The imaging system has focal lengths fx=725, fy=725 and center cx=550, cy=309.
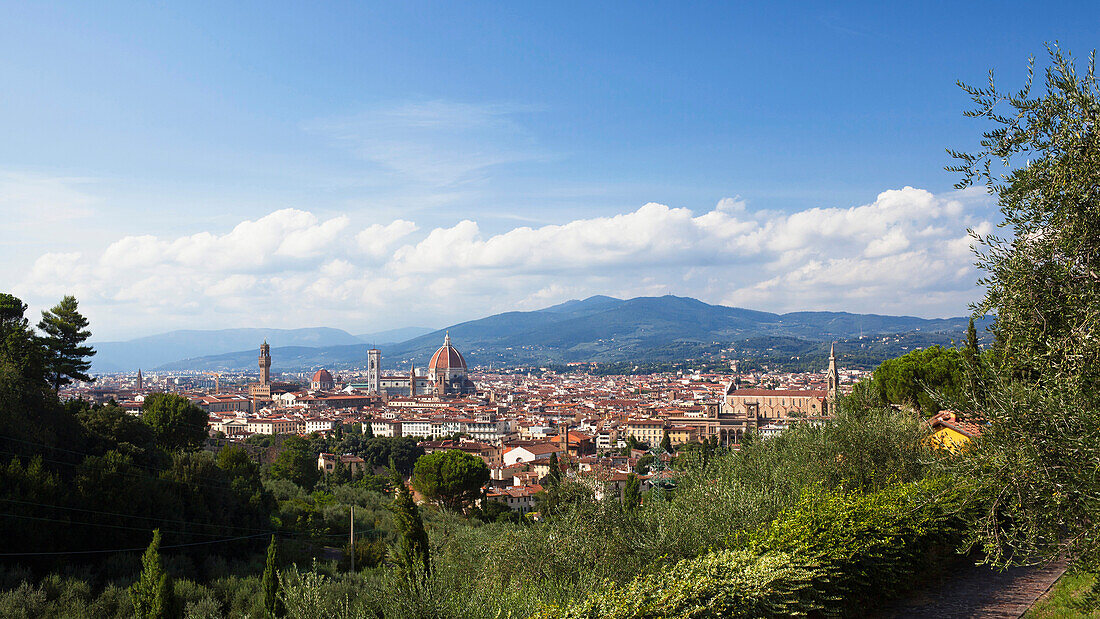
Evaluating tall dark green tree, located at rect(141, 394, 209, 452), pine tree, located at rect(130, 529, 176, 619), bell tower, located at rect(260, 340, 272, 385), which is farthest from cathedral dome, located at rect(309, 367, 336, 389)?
pine tree, located at rect(130, 529, 176, 619)

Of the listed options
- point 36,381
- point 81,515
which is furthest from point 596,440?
point 81,515

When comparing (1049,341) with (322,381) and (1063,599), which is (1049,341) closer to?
(1063,599)

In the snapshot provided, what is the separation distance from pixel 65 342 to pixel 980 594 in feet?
78.0

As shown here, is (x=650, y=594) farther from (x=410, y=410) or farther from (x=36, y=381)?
(x=410, y=410)

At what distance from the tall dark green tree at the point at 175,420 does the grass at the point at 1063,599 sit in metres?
22.4

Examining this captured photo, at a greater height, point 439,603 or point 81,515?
point 439,603

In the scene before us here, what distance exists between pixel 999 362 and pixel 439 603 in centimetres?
368

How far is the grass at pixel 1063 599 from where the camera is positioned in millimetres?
5662

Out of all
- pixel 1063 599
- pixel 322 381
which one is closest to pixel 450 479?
pixel 1063 599

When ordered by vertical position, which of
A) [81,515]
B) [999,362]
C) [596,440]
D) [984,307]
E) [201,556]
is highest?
[984,307]

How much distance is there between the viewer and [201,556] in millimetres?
13688

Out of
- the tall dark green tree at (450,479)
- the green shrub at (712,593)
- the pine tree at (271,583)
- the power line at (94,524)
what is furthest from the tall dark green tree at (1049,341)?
the tall dark green tree at (450,479)

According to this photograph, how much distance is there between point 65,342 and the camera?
853 inches

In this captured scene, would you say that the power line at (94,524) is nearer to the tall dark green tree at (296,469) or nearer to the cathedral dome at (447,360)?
the tall dark green tree at (296,469)
